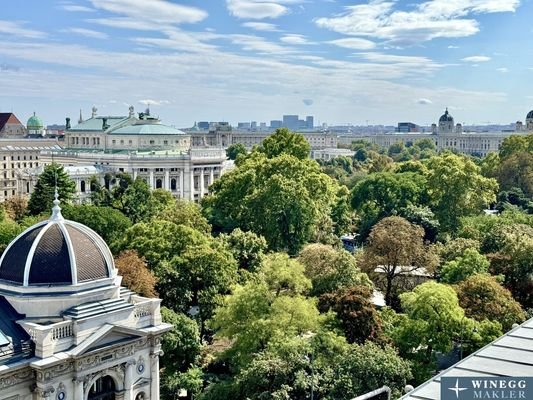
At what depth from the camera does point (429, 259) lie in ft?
150

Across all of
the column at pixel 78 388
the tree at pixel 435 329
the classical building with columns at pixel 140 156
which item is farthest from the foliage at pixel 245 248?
the classical building with columns at pixel 140 156

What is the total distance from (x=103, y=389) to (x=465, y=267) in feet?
87.9

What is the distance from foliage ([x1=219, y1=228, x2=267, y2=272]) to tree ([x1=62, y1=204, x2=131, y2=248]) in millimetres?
8237

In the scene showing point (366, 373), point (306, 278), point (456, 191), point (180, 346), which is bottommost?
point (180, 346)

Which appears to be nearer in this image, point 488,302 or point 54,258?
point 54,258

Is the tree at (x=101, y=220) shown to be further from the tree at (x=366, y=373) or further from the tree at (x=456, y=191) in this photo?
the tree at (x=456, y=191)

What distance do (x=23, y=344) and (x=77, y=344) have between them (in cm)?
186

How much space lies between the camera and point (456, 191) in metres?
63.7

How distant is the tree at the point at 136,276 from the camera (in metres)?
35.2

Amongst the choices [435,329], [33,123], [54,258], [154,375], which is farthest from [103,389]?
[33,123]

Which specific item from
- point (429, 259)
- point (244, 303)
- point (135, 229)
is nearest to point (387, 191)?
point (429, 259)

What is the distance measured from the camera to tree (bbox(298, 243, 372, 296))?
4088cm

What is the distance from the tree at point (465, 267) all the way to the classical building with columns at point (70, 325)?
23.8 metres

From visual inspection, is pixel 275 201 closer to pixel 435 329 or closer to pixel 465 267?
pixel 465 267
